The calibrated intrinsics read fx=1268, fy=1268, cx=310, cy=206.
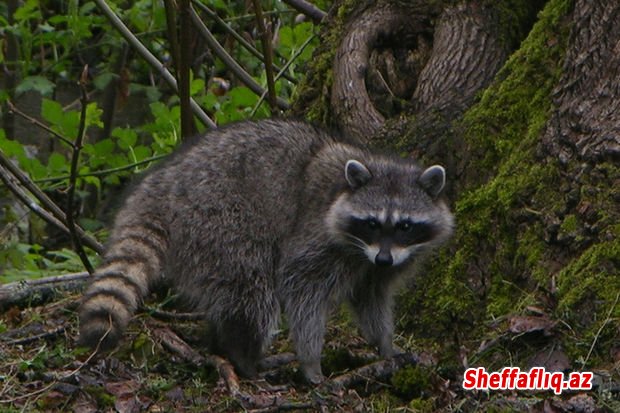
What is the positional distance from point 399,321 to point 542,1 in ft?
6.80

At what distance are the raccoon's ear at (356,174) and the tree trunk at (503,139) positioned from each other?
1.92 feet

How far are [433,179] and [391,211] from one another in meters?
0.28

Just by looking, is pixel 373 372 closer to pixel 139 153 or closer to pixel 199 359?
pixel 199 359

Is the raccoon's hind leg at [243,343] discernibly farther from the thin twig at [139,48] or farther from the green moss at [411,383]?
the thin twig at [139,48]

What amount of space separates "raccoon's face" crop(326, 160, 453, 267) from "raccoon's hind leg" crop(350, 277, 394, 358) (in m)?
0.30

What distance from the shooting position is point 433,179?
647cm

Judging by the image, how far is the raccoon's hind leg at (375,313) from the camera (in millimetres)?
6473

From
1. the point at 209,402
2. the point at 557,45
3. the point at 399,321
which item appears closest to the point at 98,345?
the point at 209,402

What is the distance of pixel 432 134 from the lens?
23.1 ft

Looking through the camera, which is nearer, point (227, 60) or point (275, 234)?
point (275, 234)

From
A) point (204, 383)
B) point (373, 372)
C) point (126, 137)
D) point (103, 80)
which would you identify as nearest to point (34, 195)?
point (126, 137)

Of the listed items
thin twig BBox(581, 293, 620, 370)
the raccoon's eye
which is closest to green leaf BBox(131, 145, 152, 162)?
the raccoon's eye

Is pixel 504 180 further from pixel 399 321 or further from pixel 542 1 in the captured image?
pixel 542 1

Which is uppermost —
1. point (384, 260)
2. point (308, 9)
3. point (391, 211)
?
point (308, 9)
